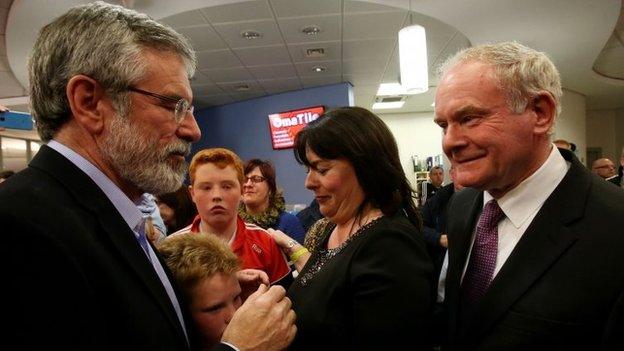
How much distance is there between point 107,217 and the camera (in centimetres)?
84

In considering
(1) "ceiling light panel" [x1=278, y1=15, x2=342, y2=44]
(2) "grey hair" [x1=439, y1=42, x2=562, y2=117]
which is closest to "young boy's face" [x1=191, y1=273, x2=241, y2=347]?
(2) "grey hair" [x1=439, y1=42, x2=562, y2=117]

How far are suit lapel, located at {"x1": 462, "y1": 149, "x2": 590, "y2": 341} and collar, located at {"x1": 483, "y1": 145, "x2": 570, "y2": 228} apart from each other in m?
0.03

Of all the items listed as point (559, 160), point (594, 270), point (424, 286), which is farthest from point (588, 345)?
point (559, 160)

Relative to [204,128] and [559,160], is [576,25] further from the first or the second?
[204,128]

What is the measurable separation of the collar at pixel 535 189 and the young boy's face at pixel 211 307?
84 centimetres

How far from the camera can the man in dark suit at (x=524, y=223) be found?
950 millimetres

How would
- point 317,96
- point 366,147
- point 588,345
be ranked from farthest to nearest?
point 317,96, point 366,147, point 588,345

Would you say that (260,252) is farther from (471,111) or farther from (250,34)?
(250,34)

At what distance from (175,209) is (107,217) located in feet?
7.05

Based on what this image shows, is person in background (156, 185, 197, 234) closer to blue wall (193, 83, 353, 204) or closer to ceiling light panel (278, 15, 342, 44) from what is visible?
ceiling light panel (278, 15, 342, 44)

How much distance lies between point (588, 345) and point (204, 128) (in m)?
8.18

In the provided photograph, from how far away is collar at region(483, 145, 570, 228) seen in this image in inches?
44.4

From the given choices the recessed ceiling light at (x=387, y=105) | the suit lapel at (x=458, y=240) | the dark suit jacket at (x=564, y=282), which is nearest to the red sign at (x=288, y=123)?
the recessed ceiling light at (x=387, y=105)

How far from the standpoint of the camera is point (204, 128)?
27.9ft
